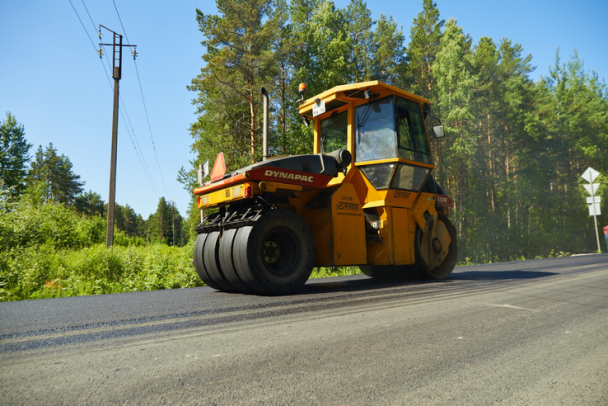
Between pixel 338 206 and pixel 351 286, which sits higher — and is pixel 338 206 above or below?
above

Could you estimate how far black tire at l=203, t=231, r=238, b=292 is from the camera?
16.2 ft

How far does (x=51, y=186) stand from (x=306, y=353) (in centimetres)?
7089

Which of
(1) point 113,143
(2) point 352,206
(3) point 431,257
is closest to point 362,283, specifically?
(3) point 431,257

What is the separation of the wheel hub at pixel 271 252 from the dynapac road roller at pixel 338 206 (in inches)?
0.5

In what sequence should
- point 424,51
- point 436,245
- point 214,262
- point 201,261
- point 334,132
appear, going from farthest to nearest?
1. point 424,51
2. point 436,245
3. point 334,132
4. point 201,261
5. point 214,262

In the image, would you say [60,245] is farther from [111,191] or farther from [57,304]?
[57,304]

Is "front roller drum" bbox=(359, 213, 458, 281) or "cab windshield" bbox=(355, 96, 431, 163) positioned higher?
"cab windshield" bbox=(355, 96, 431, 163)

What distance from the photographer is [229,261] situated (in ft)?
15.1

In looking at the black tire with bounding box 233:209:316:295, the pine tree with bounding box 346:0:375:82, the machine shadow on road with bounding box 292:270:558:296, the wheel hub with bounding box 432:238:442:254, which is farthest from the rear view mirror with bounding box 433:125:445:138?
the pine tree with bounding box 346:0:375:82

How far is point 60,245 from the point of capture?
14.2 m

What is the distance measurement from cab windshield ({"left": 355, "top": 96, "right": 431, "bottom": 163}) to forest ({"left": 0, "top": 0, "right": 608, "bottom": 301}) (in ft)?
9.19

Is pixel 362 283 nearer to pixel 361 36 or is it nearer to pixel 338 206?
pixel 338 206

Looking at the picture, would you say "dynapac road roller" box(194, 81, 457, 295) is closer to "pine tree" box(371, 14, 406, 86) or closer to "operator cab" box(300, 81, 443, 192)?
"operator cab" box(300, 81, 443, 192)

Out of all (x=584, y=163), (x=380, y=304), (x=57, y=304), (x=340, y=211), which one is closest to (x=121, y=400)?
(x=380, y=304)
